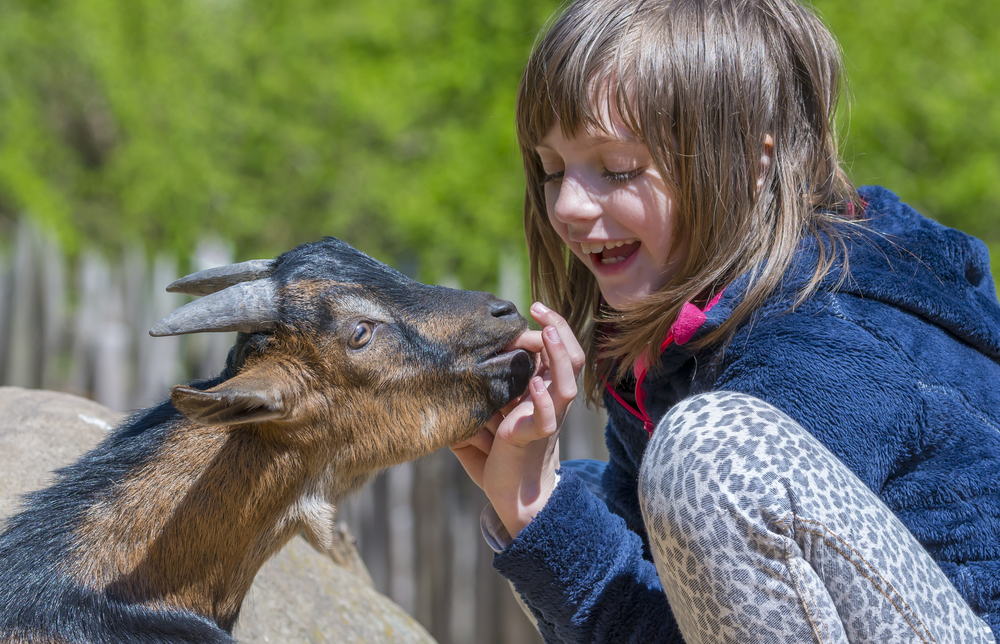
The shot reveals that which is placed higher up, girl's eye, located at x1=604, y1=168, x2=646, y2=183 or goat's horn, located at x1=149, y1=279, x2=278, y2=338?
girl's eye, located at x1=604, y1=168, x2=646, y2=183

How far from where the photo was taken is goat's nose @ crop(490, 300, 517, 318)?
99.4 inches

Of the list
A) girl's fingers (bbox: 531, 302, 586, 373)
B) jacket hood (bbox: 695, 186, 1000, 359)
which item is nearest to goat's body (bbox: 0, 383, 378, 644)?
girl's fingers (bbox: 531, 302, 586, 373)

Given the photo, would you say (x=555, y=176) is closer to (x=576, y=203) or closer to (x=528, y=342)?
(x=576, y=203)

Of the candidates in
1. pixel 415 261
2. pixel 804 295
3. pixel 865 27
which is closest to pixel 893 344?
pixel 804 295

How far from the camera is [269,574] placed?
3254mm

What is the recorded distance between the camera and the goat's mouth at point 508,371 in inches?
97.7

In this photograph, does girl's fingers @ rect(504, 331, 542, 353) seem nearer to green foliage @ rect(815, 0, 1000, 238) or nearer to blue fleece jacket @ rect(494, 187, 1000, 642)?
blue fleece jacket @ rect(494, 187, 1000, 642)

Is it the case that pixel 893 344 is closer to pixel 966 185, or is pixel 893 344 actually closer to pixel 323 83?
pixel 966 185

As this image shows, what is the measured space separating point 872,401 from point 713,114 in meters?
0.92

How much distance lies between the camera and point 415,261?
5598mm

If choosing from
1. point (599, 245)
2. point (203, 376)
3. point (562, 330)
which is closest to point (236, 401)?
point (562, 330)

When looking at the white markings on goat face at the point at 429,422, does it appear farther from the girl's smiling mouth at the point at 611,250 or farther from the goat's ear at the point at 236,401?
the girl's smiling mouth at the point at 611,250

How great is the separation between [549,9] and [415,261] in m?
4.35

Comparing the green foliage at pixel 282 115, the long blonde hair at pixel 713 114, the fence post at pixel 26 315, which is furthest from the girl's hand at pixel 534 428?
the green foliage at pixel 282 115
